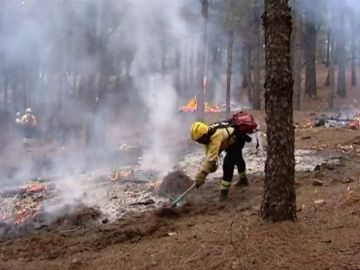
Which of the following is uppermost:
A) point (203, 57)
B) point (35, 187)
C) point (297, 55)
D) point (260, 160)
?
point (297, 55)

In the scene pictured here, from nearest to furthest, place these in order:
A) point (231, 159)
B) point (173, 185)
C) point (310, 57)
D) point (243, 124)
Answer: point (243, 124)
point (231, 159)
point (173, 185)
point (310, 57)

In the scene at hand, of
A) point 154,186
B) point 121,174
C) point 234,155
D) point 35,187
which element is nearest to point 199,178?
point 234,155

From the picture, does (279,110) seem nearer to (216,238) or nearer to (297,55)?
(216,238)

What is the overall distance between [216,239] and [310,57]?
1029 inches

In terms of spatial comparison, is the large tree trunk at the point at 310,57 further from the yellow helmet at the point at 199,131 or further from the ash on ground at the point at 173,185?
the yellow helmet at the point at 199,131

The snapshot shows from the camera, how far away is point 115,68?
89.8 feet

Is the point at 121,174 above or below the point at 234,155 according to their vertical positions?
below

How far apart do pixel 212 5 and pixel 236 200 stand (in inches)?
681

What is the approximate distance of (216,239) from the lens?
5691mm

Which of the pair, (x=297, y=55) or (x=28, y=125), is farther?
→ (x=297, y=55)

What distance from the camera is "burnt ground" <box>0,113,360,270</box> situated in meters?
5.03

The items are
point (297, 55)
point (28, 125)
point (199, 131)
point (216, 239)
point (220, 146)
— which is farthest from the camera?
point (297, 55)

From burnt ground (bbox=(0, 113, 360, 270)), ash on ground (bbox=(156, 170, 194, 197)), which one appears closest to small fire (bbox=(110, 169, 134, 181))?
ash on ground (bbox=(156, 170, 194, 197))

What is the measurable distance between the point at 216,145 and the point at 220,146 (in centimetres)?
15
